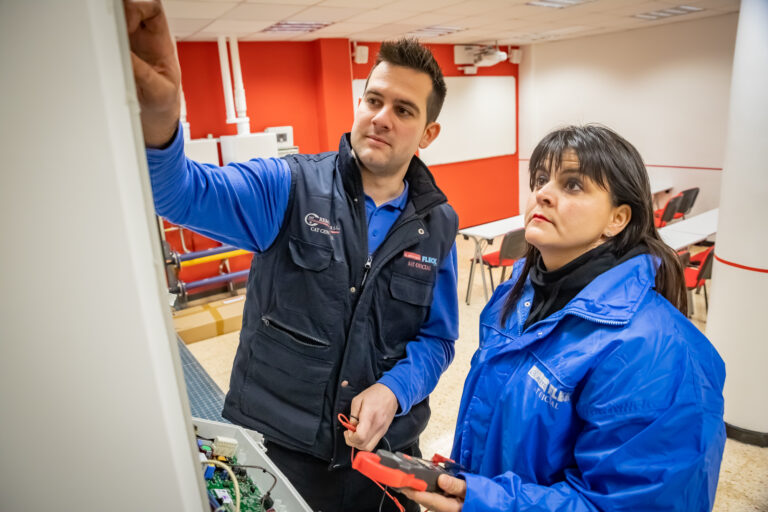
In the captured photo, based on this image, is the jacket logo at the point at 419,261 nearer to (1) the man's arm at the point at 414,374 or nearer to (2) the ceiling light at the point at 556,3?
(1) the man's arm at the point at 414,374

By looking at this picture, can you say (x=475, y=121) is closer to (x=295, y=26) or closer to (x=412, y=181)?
(x=295, y=26)

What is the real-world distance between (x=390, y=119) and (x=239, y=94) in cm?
450

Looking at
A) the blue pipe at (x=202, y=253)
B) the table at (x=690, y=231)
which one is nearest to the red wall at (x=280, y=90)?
the blue pipe at (x=202, y=253)

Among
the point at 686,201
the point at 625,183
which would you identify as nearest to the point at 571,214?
the point at 625,183

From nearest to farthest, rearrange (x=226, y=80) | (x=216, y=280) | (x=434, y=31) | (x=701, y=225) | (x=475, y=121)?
(x=701, y=225) < (x=226, y=80) < (x=216, y=280) < (x=434, y=31) < (x=475, y=121)

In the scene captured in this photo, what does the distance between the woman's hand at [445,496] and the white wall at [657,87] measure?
19.1ft

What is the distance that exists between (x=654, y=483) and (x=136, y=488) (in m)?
0.80

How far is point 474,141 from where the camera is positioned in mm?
8141

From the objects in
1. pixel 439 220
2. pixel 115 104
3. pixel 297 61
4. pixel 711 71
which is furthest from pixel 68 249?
pixel 711 71

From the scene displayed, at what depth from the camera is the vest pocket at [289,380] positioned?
4.12 ft

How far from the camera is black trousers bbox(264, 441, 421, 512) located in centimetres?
136

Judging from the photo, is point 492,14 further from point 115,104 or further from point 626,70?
point 115,104

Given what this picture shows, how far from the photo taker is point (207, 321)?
4676 millimetres

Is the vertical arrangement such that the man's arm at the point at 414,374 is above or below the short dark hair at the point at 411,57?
below
